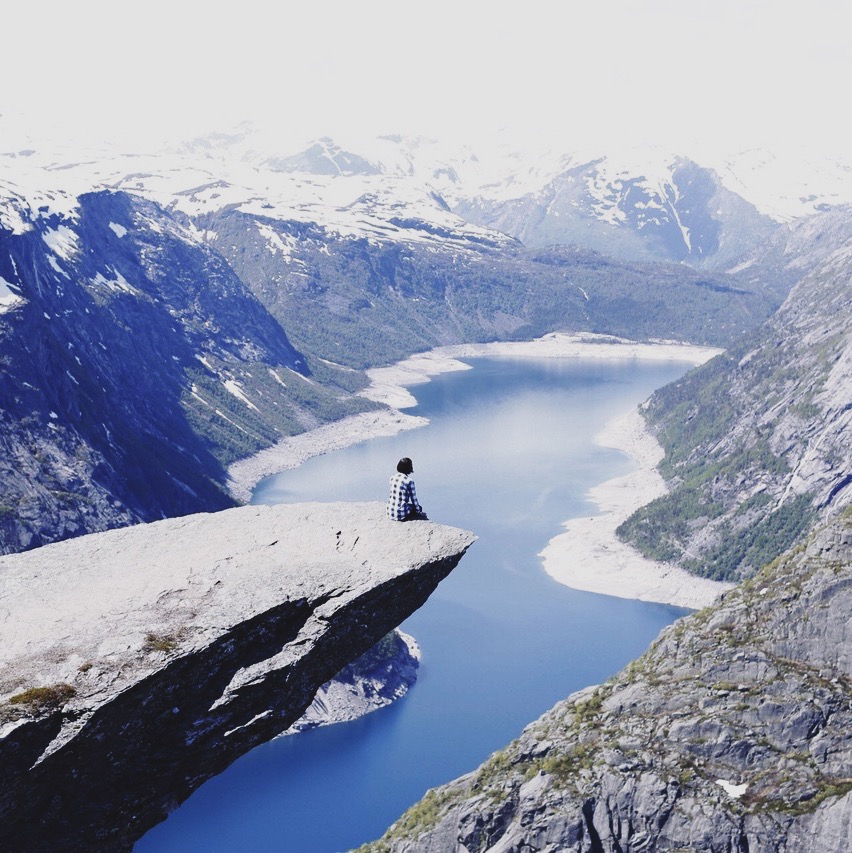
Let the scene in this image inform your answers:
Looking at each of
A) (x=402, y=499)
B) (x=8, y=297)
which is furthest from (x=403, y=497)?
(x=8, y=297)

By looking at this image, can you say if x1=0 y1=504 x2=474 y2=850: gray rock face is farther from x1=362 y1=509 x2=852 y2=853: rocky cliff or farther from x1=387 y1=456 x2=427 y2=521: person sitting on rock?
x1=362 y1=509 x2=852 y2=853: rocky cliff

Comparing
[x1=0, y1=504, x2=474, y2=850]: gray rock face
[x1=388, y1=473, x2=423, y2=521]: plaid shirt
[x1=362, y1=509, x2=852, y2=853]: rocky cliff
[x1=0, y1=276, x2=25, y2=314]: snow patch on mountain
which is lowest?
[x1=362, y1=509, x2=852, y2=853]: rocky cliff

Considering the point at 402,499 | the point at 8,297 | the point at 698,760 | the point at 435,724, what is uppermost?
the point at 8,297

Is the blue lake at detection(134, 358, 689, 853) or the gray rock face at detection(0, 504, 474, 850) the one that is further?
the blue lake at detection(134, 358, 689, 853)

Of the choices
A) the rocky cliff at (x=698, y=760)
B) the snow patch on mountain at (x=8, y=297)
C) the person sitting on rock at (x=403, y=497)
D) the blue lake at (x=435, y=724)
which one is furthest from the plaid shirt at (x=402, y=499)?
the snow patch on mountain at (x=8, y=297)

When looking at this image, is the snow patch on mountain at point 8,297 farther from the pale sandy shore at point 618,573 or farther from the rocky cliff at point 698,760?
the rocky cliff at point 698,760

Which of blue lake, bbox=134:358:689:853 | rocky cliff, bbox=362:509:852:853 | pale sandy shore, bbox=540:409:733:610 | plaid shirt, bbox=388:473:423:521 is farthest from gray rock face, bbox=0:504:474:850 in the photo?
pale sandy shore, bbox=540:409:733:610

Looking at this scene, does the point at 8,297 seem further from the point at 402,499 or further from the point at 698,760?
the point at 402,499
